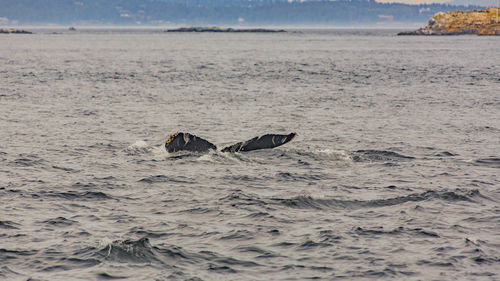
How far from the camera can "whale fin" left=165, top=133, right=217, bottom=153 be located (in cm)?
2634

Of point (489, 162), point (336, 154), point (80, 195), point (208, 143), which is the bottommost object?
point (489, 162)

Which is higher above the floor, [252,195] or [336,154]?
[252,195]

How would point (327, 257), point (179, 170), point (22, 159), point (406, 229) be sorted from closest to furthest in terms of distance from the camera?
point (327, 257)
point (406, 229)
point (179, 170)
point (22, 159)

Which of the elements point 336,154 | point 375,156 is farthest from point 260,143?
point 375,156

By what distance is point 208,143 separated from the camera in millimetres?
26891

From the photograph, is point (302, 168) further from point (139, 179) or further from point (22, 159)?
point (22, 159)

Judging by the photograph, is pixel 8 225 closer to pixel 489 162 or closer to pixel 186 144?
pixel 186 144

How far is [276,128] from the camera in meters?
34.6

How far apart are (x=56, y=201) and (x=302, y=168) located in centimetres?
969

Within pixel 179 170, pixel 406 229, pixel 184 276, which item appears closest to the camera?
pixel 184 276

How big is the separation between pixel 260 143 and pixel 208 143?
7.79ft

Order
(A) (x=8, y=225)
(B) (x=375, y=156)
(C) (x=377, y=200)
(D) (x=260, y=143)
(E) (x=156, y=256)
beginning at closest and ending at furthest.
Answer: (E) (x=156, y=256) < (A) (x=8, y=225) < (C) (x=377, y=200) < (B) (x=375, y=156) < (D) (x=260, y=143)

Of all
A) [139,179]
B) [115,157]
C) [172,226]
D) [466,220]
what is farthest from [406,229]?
[115,157]

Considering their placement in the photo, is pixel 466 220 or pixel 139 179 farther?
pixel 139 179
